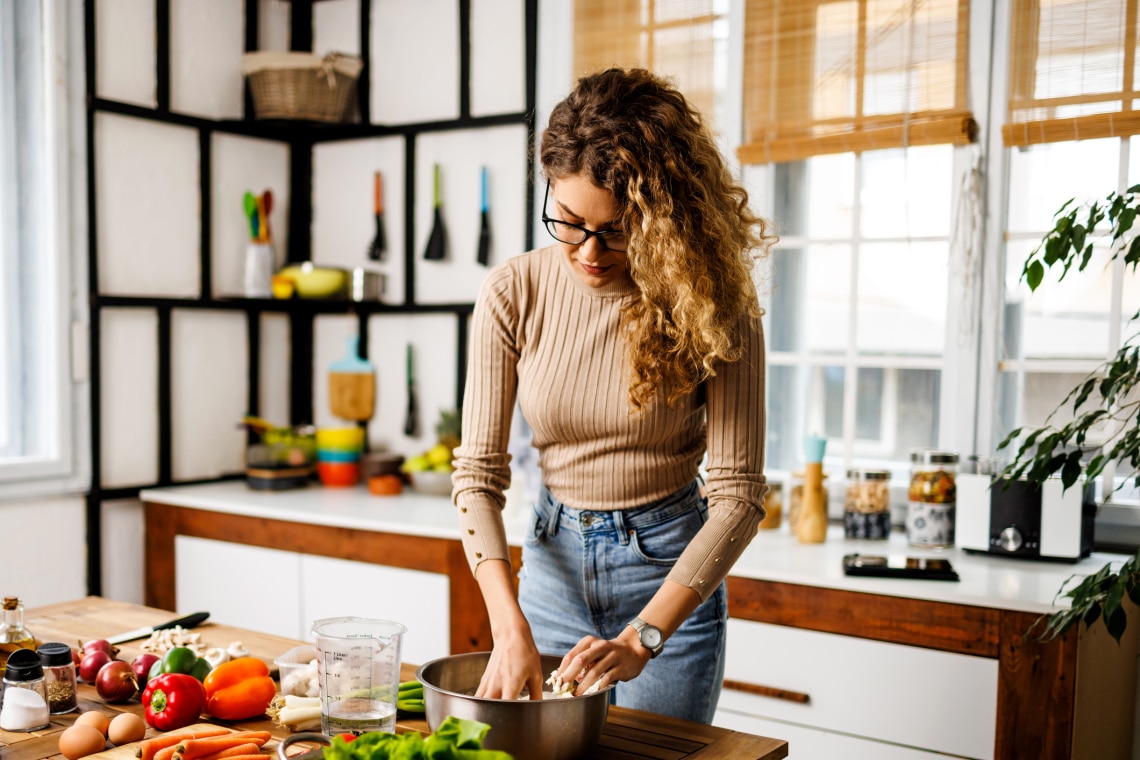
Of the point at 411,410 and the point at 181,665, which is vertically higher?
the point at 411,410

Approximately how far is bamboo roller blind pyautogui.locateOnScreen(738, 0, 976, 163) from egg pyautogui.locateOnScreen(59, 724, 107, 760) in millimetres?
2314

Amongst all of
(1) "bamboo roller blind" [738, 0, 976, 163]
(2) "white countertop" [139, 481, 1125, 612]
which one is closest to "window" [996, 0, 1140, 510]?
(1) "bamboo roller blind" [738, 0, 976, 163]

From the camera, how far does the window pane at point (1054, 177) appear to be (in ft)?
8.71

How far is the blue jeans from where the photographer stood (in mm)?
1709

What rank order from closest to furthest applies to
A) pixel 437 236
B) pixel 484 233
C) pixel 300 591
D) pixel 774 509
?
pixel 774 509 → pixel 300 591 → pixel 484 233 → pixel 437 236

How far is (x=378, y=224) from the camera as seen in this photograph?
3.76 meters

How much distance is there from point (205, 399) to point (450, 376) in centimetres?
84

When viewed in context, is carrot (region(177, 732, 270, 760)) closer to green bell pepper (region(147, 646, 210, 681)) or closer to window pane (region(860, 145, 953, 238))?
green bell pepper (region(147, 646, 210, 681))

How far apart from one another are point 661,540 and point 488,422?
1.10 feet

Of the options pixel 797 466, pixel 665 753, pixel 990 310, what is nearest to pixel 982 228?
pixel 990 310

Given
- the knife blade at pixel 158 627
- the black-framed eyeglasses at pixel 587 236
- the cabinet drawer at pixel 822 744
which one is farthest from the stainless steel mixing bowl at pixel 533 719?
the cabinet drawer at pixel 822 744

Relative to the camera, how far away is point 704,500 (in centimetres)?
183

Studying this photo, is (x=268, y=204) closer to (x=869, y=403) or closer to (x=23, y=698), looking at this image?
(x=869, y=403)

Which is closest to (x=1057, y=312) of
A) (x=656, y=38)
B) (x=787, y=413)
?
(x=787, y=413)
